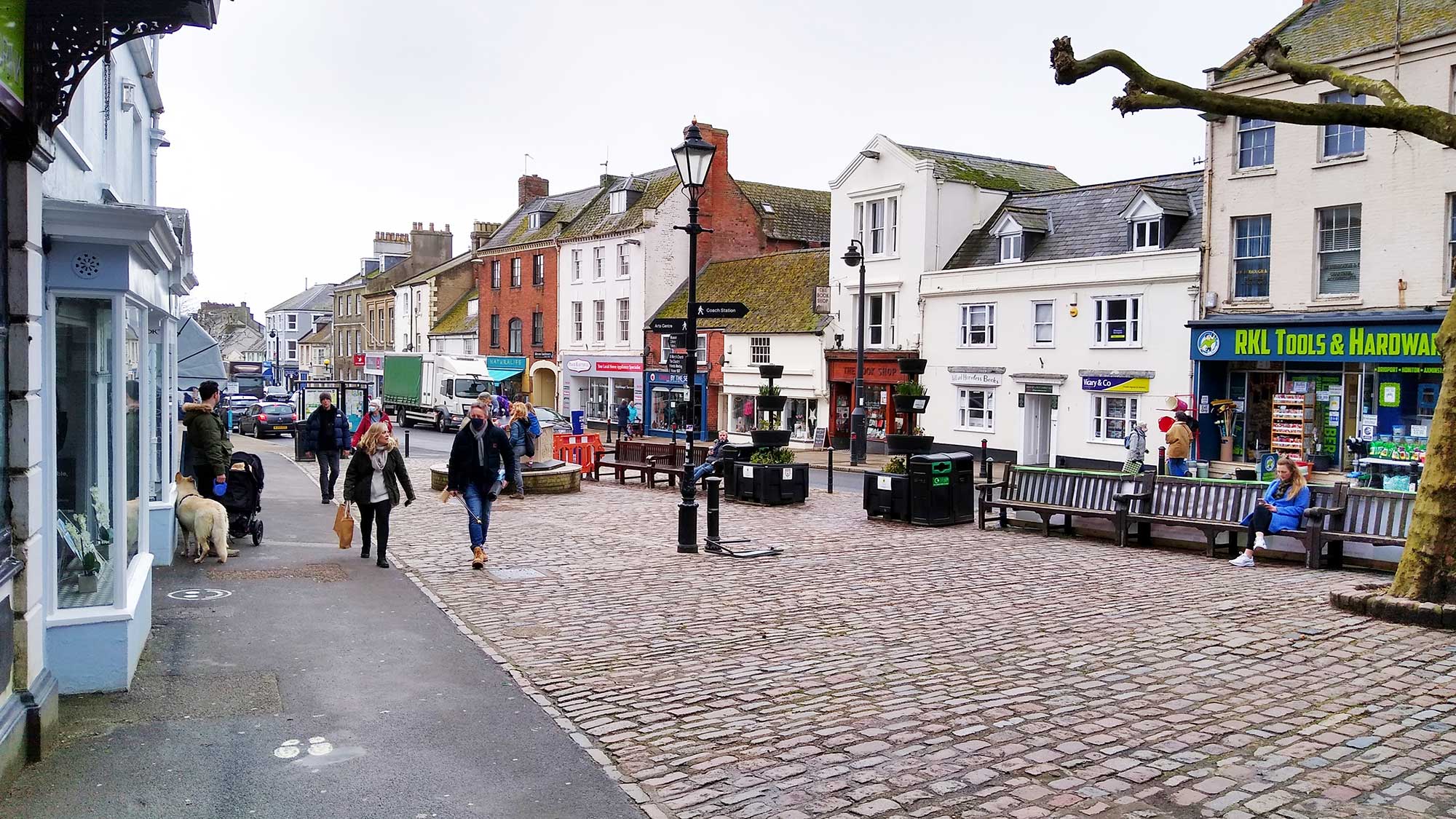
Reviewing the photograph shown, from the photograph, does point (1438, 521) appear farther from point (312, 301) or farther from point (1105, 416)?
point (312, 301)

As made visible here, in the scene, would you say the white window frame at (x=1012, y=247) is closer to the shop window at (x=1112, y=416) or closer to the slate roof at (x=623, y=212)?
the shop window at (x=1112, y=416)

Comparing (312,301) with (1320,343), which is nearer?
(1320,343)

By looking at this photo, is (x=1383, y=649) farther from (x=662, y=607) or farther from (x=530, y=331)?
(x=530, y=331)

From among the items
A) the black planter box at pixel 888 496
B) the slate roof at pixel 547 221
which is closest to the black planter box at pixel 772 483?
the black planter box at pixel 888 496

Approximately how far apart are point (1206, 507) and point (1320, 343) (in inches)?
570

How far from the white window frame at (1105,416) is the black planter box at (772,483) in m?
14.2

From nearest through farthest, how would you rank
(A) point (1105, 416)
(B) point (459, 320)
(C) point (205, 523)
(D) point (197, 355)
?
(C) point (205, 523), (D) point (197, 355), (A) point (1105, 416), (B) point (459, 320)

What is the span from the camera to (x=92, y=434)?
7.49 metres

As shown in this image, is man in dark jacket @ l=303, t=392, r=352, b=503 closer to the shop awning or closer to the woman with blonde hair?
the shop awning

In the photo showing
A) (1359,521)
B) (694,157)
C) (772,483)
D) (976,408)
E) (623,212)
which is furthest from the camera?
(623,212)

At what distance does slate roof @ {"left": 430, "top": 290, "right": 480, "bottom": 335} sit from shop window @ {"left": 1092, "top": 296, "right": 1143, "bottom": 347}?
38.9 m

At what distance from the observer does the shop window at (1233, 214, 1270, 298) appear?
91.2 ft

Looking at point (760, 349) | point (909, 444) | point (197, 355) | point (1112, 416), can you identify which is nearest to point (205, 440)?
point (197, 355)

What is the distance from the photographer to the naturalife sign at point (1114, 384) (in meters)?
30.3
